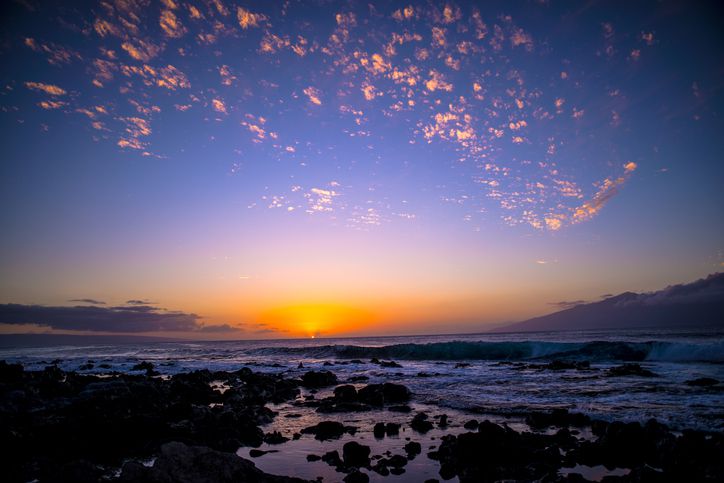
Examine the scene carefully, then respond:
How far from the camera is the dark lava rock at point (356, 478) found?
7.68 meters

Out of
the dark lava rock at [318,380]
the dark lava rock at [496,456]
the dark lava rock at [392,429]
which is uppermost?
the dark lava rock at [496,456]

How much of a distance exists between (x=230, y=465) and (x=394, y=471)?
3579mm

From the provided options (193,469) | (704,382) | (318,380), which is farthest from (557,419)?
(318,380)

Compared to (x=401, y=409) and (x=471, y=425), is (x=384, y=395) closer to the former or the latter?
(x=401, y=409)

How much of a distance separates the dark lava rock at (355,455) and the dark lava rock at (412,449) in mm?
1041

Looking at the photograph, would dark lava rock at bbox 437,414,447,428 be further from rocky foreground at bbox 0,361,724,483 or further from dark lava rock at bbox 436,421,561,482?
dark lava rock at bbox 436,421,561,482

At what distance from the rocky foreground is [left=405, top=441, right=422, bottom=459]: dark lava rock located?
0.09ft

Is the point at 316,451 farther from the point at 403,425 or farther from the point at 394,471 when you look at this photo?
the point at 403,425

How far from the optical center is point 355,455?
29.9ft

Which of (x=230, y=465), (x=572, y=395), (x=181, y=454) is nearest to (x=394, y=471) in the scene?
(x=230, y=465)

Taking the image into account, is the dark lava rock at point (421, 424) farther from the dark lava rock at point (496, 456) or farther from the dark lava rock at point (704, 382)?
the dark lava rock at point (704, 382)

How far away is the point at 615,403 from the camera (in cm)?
1499

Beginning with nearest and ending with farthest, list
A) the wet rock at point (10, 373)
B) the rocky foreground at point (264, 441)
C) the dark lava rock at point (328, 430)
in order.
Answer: the rocky foreground at point (264, 441)
the dark lava rock at point (328, 430)
the wet rock at point (10, 373)

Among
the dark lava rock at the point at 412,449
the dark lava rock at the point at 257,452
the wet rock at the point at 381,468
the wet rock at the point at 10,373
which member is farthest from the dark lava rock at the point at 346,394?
the wet rock at the point at 10,373
